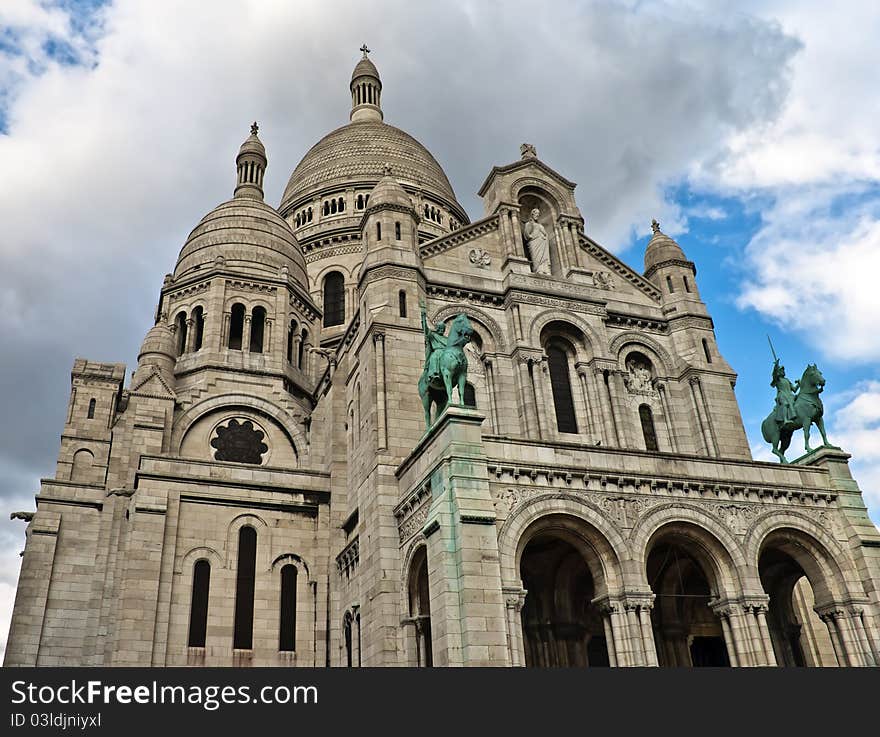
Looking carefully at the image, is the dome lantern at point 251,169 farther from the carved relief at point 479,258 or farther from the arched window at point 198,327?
the carved relief at point 479,258

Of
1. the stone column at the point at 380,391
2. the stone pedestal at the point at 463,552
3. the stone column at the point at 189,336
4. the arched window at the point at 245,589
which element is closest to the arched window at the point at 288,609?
the arched window at the point at 245,589

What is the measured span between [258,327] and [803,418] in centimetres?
2544

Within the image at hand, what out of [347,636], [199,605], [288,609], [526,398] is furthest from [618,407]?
[199,605]

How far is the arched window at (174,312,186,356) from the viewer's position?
3821cm

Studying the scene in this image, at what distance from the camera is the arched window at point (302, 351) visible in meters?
40.0

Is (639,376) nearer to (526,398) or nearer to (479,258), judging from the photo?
(526,398)

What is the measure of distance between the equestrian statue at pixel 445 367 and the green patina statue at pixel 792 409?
11.2m

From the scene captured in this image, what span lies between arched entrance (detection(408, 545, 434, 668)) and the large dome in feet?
126

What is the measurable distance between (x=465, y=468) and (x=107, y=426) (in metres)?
22.2

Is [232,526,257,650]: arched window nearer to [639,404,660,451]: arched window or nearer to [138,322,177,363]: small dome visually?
[138,322,177,363]: small dome

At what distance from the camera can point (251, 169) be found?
5006 cm

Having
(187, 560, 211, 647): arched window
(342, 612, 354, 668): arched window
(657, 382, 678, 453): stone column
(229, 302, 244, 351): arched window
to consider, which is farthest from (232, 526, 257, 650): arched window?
(657, 382, 678, 453): stone column

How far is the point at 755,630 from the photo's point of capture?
2081 cm

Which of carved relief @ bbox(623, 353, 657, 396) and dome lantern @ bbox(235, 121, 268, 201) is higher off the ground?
dome lantern @ bbox(235, 121, 268, 201)
